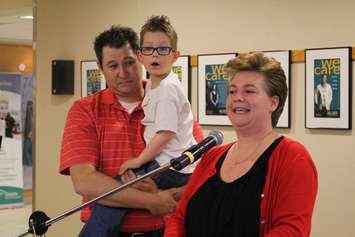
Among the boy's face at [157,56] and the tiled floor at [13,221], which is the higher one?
the boy's face at [157,56]

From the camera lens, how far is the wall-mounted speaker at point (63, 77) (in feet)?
15.6

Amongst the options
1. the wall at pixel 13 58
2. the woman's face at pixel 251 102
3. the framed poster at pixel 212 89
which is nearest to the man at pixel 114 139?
the woman's face at pixel 251 102

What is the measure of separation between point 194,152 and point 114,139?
1.67 feet

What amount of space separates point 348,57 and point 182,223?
1808 mm

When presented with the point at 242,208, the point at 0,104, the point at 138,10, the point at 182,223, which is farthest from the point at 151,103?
the point at 0,104

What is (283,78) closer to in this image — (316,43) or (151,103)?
(151,103)

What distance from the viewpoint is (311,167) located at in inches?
65.4

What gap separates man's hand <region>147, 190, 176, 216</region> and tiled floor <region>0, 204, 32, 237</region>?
4.49 m

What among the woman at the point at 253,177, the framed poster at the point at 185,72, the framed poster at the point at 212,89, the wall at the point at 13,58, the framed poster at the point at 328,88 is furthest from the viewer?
the wall at the point at 13,58

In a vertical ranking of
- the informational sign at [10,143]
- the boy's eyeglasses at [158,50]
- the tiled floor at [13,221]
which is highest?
the boy's eyeglasses at [158,50]

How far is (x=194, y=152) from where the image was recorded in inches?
71.1

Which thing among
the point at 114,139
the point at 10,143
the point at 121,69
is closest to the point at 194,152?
the point at 114,139

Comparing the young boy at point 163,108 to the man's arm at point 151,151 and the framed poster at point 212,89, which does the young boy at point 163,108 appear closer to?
the man's arm at point 151,151

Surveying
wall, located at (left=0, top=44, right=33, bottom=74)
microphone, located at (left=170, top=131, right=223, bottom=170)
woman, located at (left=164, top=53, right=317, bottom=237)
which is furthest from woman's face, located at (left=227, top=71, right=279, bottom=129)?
wall, located at (left=0, top=44, right=33, bottom=74)
